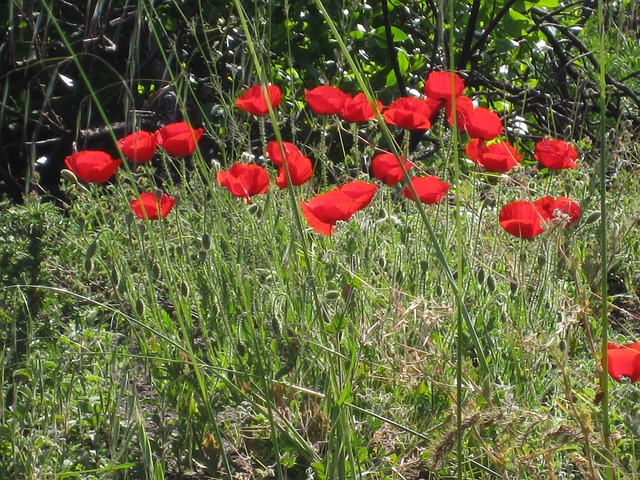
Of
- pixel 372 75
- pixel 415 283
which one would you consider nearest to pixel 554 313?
pixel 415 283

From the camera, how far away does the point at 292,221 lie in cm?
227

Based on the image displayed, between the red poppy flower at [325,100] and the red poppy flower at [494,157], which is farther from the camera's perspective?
the red poppy flower at [325,100]

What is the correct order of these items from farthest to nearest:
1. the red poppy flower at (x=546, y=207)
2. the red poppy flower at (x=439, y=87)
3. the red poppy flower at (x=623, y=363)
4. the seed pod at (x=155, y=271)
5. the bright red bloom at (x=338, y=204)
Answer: the seed pod at (x=155, y=271) → the red poppy flower at (x=439, y=87) → the red poppy flower at (x=546, y=207) → the bright red bloom at (x=338, y=204) → the red poppy flower at (x=623, y=363)

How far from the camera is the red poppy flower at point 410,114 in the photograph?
222cm

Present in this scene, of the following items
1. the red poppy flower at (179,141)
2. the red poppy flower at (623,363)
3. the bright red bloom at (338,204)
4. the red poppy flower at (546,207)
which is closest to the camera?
the red poppy flower at (623,363)

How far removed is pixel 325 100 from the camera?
88.2 inches

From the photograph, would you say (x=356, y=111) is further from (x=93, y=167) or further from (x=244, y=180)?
(x=93, y=167)

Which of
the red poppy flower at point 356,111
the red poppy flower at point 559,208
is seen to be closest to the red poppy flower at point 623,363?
the red poppy flower at point 559,208

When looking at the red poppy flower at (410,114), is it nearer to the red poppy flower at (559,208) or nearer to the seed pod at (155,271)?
the red poppy flower at (559,208)

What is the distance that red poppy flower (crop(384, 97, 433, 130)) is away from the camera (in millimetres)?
2221

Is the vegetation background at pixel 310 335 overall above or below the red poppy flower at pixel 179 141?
below

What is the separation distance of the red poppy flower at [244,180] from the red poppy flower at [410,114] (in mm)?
371

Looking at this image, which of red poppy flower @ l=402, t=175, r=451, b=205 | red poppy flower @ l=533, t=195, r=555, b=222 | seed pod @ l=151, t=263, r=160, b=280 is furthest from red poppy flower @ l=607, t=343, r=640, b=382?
seed pod @ l=151, t=263, r=160, b=280

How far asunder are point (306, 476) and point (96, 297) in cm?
95
